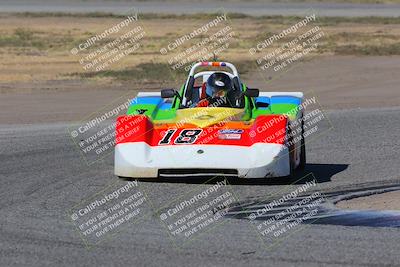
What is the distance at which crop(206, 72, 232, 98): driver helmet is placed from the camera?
17.0 meters

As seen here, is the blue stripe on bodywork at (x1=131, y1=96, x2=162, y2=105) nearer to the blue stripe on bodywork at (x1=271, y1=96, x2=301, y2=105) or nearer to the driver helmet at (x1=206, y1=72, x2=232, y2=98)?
the driver helmet at (x1=206, y1=72, x2=232, y2=98)

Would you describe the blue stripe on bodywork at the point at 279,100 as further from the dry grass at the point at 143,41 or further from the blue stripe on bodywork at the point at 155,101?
the dry grass at the point at 143,41

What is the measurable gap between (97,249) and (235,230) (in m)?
1.58

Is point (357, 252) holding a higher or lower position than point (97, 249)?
lower

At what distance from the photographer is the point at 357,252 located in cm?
1090

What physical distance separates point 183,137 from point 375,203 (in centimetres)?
275

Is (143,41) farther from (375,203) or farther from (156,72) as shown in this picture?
(375,203)

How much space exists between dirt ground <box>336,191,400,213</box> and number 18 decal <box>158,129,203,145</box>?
2.27 meters

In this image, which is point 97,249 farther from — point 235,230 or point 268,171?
point 268,171

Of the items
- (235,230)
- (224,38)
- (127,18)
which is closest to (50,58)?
(224,38)

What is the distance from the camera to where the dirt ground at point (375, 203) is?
13.6 metres

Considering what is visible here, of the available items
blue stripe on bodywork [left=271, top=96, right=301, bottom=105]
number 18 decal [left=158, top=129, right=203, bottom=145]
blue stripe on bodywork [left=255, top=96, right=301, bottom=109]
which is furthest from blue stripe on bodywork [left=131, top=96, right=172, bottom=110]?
number 18 decal [left=158, top=129, right=203, bottom=145]

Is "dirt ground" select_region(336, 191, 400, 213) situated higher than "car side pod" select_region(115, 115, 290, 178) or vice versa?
"car side pod" select_region(115, 115, 290, 178)

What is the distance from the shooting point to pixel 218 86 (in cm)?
1700
